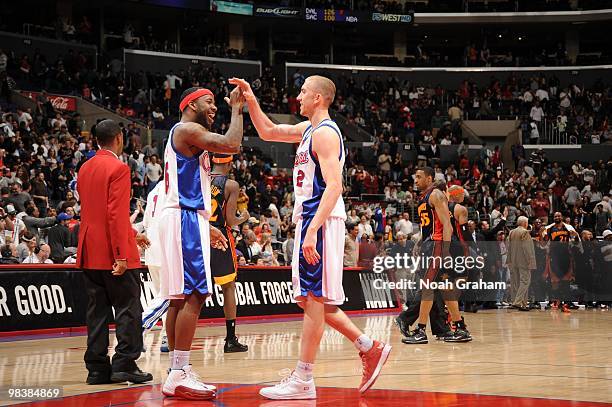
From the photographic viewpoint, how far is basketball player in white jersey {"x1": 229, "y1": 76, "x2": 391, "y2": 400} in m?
6.61

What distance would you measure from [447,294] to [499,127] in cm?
2790

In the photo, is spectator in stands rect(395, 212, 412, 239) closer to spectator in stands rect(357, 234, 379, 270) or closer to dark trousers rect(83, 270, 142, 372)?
spectator in stands rect(357, 234, 379, 270)

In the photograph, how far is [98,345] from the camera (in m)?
7.51

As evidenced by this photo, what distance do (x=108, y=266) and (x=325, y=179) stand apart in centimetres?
209

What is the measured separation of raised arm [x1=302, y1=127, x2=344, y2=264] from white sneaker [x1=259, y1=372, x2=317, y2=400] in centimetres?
90

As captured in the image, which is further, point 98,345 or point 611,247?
point 611,247

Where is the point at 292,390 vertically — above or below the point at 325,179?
below

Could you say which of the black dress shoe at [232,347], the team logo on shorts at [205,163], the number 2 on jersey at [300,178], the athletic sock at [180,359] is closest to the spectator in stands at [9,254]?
the black dress shoe at [232,347]

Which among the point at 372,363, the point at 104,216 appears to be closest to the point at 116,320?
the point at 104,216

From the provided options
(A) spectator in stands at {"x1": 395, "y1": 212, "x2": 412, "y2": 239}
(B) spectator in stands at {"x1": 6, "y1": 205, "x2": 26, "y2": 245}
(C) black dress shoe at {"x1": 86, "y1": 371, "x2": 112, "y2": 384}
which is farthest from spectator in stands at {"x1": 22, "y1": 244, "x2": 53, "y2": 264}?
(A) spectator in stands at {"x1": 395, "y1": 212, "x2": 412, "y2": 239}

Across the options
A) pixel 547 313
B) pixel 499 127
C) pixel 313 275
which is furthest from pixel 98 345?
pixel 499 127

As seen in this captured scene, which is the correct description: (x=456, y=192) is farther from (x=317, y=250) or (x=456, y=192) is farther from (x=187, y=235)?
(x=187, y=235)

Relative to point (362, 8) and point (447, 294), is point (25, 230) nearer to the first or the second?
point (447, 294)

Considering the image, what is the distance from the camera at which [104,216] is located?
7535 mm
